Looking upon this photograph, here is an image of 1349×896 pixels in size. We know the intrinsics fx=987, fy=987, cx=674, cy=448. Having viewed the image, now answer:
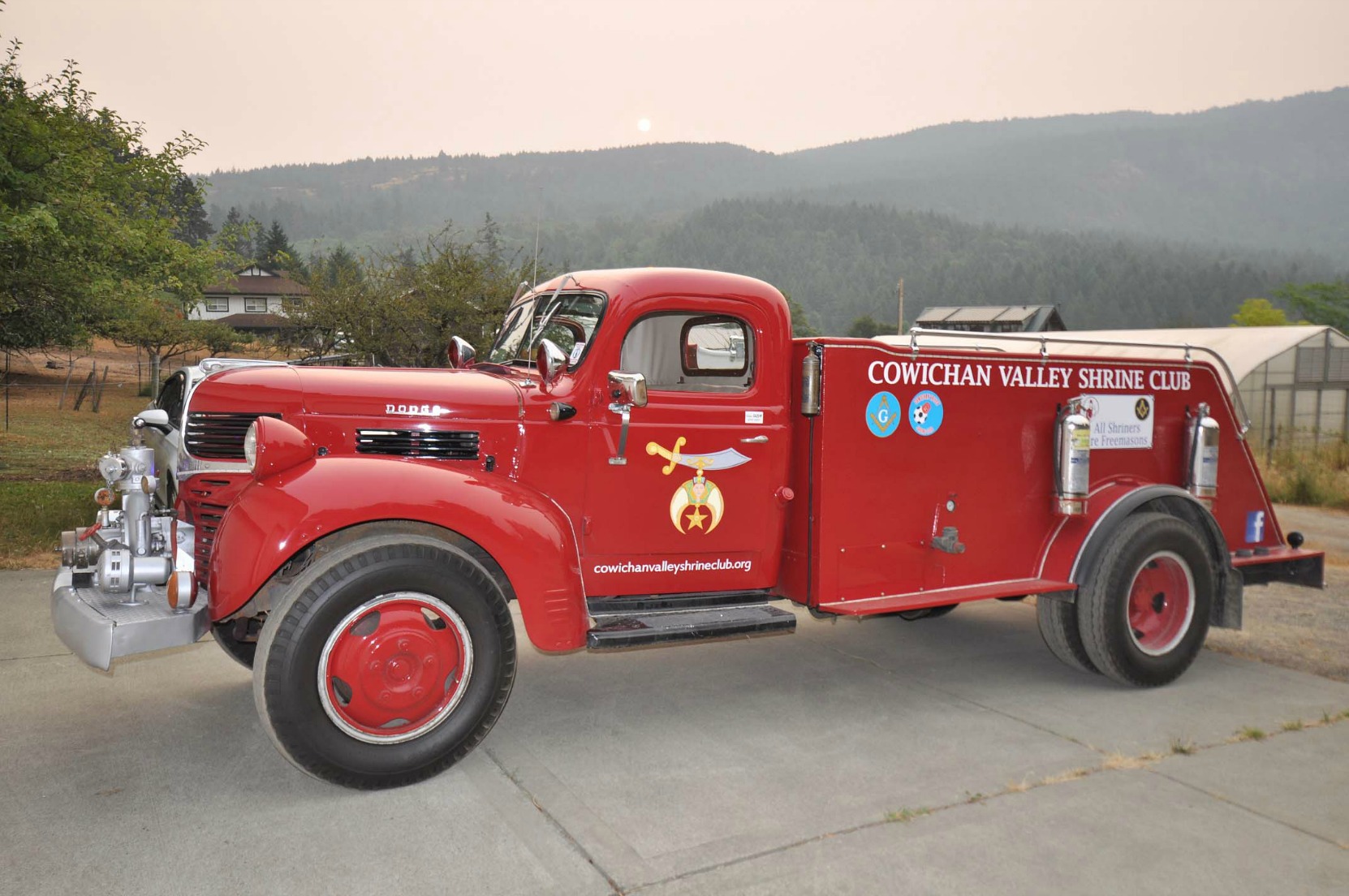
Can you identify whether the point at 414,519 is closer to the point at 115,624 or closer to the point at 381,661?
the point at 381,661

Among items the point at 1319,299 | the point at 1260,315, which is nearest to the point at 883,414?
A: the point at 1319,299

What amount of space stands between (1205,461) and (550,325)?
4049 mm

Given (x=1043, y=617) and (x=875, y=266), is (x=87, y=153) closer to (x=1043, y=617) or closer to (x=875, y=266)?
(x=1043, y=617)

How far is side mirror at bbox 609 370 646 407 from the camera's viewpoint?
4.36 metres

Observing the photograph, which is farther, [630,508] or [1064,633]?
[1064,633]

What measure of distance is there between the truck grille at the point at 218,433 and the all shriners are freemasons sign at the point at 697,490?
5.87 ft

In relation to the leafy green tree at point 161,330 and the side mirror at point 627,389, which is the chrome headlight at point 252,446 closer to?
the side mirror at point 627,389

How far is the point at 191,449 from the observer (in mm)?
4410

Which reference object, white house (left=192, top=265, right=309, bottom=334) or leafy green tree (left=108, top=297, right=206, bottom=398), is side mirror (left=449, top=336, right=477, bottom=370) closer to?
leafy green tree (left=108, top=297, right=206, bottom=398)

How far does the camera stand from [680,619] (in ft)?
15.4

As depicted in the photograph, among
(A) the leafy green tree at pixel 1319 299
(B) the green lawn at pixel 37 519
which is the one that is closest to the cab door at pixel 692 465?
(B) the green lawn at pixel 37 519

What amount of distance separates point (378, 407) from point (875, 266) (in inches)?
4556

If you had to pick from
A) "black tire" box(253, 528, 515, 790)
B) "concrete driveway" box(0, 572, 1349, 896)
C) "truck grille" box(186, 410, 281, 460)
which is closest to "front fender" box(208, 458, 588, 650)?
"black tire" box(253, 528, 515, 790)

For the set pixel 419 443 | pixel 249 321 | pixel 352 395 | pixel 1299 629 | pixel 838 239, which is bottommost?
pixel 1299 629
